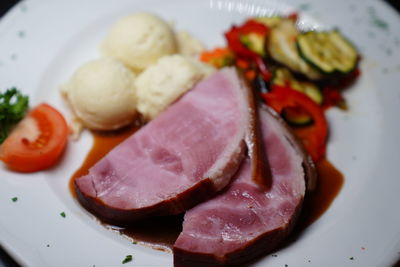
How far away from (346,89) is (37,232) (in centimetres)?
254

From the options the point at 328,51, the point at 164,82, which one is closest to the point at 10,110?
the point at 164,82

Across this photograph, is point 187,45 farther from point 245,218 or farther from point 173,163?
point 245,218

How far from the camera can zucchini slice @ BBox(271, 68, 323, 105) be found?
11.4 ft

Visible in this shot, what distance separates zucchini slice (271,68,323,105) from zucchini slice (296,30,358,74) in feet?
0.54

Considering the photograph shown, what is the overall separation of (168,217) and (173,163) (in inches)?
13.4

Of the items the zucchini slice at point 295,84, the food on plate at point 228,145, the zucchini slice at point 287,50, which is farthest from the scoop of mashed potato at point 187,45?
the zucchini slice at point 295,84

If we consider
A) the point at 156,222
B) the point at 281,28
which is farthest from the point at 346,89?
the point at 156,222

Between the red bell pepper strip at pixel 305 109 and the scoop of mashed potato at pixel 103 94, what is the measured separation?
3.42 ft

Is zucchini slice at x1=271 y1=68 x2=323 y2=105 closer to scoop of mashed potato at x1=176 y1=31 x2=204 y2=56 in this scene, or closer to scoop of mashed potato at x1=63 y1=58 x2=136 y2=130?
scoop of mashed potato at x1=176 y1=31 x2=204 y2=56

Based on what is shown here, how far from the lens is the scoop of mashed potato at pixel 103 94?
3.16 meters

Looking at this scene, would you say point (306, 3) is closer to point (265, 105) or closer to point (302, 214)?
point (265, 105)

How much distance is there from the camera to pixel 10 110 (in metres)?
2.88

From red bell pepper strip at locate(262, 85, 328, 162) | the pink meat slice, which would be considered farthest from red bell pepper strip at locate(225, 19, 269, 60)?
the pink meat slice

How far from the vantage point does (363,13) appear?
385cm
